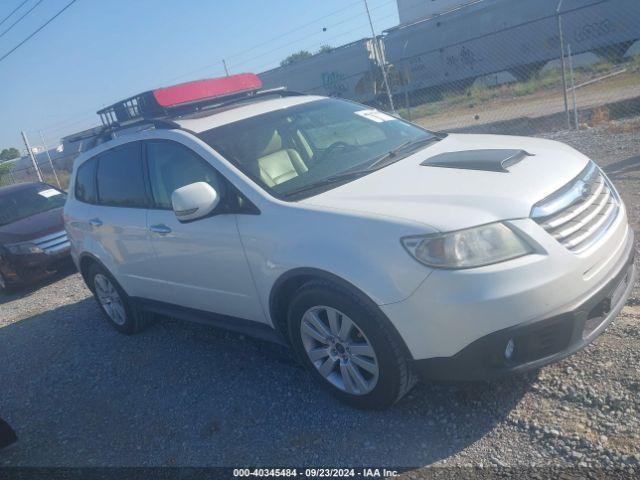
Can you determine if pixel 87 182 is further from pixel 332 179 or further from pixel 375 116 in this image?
pixel 332 179

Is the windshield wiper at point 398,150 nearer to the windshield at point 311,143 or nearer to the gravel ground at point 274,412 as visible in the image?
the windshield at point 311,143

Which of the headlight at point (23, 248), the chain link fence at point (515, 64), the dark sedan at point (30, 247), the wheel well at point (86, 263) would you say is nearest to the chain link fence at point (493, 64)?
the chain link fence at point (515, 64)

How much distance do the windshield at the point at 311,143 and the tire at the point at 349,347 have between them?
26.7 inches

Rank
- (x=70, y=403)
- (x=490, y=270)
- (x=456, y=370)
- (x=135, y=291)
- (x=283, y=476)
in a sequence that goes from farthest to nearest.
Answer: (x=135, y=291) < (x=70, y=403) < (x=283, y=476) < (x=456, y=370) < (x=490, y=270)

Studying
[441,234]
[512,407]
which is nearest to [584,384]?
[512,407]

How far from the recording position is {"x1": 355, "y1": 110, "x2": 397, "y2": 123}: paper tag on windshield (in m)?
4.50

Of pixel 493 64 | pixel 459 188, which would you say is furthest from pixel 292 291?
pixel 493 64

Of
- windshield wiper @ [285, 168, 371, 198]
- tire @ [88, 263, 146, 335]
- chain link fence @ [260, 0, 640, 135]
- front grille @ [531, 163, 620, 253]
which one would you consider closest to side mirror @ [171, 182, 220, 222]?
windshield wiper @ [285, 168, 371, 198]

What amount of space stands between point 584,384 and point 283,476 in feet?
5.56

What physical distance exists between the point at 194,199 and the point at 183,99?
2065mm

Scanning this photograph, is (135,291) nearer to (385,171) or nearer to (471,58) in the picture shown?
(385,171)

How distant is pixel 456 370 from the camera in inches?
110

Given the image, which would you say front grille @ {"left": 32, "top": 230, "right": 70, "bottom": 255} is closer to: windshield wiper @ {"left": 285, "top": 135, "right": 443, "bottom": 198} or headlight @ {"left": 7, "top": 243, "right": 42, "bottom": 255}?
headlight @ {"left": 7, "top": 243, "right": 42, "bottom": 255}

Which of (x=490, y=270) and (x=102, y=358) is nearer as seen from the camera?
(x=490, y=270)
